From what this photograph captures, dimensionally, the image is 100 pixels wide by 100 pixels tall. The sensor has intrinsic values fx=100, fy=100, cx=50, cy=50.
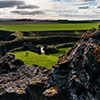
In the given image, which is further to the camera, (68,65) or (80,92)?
(68,65)

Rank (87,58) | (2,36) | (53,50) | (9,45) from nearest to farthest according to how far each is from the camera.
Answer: (87,58), (53,50), (9,45), (2,36)

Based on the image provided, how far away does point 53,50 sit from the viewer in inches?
1953

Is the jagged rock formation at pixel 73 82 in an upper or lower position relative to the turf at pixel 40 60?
upper

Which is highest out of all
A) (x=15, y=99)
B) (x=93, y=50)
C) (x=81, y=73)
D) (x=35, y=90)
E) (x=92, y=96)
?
(x=93, y=50)

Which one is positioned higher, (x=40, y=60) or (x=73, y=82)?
(x=73, y=82)

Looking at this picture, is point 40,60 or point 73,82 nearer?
point 73,82

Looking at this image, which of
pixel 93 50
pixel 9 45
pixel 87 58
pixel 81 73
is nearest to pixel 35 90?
pixel 81 73

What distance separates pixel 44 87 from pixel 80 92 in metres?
2.77

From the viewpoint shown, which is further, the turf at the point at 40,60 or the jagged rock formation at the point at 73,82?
the turf at the point at 40,60

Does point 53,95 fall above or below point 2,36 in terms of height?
above

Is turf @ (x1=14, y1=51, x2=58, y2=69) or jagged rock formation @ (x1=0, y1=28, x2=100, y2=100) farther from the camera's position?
turf @ (x1=14, y1=51, x2=58, y2=69)

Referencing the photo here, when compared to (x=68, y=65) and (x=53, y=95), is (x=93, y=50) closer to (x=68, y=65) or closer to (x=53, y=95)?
(x=68, y=65)

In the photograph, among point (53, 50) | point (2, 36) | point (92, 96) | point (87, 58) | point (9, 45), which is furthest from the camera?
point (2, 36)

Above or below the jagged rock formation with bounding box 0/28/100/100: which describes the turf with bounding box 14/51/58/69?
below
